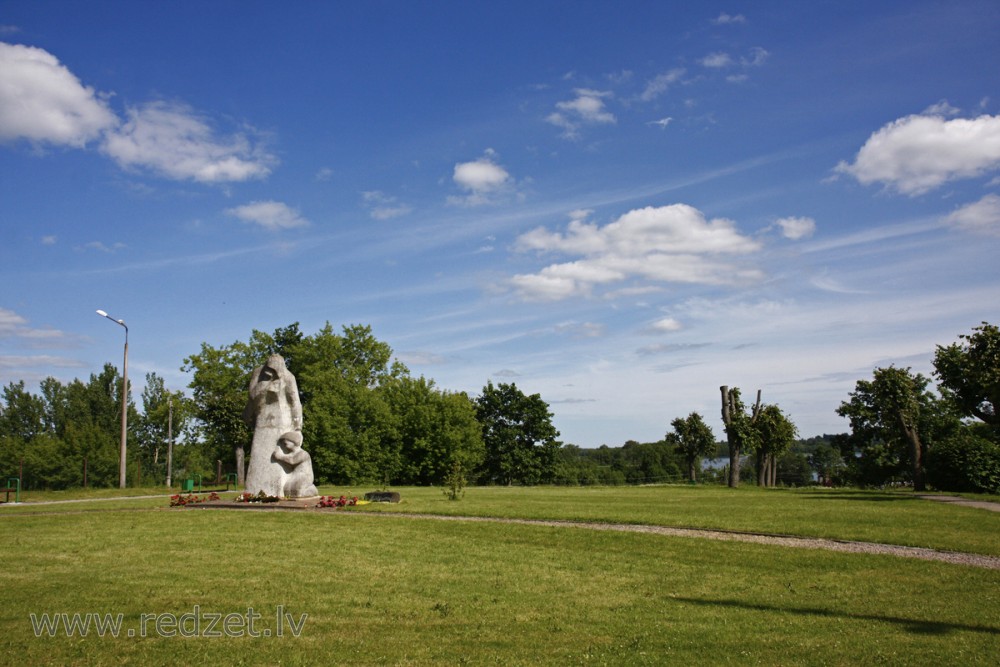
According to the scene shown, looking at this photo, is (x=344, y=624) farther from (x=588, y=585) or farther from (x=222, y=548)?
(x=222, y=548)

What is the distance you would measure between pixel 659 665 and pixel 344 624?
359cm

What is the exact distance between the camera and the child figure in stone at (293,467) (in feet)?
77.9

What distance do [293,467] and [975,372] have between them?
25659 mm

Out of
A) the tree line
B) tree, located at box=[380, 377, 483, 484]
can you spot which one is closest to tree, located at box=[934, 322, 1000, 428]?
the tree line

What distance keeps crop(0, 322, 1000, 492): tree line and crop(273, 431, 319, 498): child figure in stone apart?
222 inches

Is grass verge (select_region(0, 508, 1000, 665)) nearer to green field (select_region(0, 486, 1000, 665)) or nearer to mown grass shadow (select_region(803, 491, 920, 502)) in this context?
green field (select_region(0, 486, 1000, 665))

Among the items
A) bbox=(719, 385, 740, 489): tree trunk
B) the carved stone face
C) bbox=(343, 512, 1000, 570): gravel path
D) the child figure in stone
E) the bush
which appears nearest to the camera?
bbox=(343, 512, 1000, 570): gravel path

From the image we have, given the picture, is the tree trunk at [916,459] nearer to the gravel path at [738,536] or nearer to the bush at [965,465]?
the bush at [965,465]

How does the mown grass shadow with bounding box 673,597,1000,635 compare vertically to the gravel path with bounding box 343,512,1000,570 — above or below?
above

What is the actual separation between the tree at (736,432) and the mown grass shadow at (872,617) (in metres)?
36.0

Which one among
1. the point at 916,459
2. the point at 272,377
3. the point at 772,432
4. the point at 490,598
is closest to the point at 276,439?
the point at 272,377

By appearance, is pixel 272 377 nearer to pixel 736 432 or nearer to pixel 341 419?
pixel 341 419

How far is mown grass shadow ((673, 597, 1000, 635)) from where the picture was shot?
7.99 meters

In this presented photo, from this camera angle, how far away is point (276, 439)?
2497 cm
